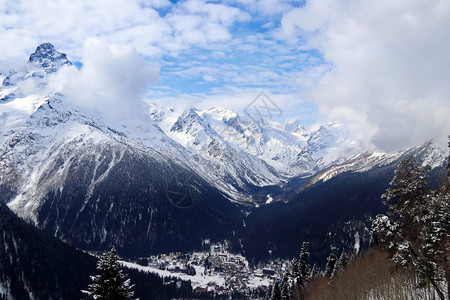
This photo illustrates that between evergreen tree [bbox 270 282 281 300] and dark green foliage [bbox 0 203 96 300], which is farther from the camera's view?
dark green foliage [bbox 0 203 96 300]

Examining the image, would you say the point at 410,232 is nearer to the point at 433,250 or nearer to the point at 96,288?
the point at 433,250

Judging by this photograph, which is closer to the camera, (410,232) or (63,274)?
(410,232)

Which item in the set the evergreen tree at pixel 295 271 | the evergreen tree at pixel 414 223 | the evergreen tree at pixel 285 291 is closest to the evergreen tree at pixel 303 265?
the evergreen tree at pixel 295 271

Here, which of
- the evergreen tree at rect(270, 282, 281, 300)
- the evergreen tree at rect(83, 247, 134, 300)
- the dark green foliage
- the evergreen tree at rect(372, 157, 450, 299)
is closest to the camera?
the evergreen tree at rect(83, 247, 134, 300)

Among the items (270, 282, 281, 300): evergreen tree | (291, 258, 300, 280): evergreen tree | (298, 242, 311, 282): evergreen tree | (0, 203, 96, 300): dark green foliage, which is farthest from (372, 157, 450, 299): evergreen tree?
(0, 203, 96, 300): dark green foliage

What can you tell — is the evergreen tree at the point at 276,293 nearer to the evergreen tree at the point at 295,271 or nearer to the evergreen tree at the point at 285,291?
the evergreen tree at the point at 285,291

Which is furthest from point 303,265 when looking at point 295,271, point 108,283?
point 108,283

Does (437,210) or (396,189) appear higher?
(396,189)

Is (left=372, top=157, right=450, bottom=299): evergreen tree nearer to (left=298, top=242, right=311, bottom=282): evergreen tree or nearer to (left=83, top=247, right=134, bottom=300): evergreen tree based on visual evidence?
(left=83, top=247, right=134, bottom=300): evergreen tree

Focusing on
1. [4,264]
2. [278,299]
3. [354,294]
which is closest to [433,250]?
[354,294]

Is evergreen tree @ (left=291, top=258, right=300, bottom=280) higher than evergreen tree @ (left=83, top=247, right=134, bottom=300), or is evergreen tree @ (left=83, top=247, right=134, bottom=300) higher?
evergreen tree @ (left=291, top=258, right=300, bottom=280)
